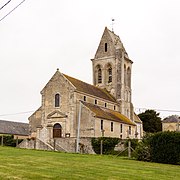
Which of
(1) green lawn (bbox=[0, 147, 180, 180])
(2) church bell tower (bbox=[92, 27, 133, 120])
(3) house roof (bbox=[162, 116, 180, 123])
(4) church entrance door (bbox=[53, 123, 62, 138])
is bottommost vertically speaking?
(1) green lawn (bbox=[0, 147, 180, 180])

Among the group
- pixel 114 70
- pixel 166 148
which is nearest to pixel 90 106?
pixel 114 70

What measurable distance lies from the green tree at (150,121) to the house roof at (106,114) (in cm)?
2263

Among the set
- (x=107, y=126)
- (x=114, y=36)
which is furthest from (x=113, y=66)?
(x=107, y=126)

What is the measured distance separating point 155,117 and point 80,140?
43406 millimetres

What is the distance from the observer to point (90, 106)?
1879 inches

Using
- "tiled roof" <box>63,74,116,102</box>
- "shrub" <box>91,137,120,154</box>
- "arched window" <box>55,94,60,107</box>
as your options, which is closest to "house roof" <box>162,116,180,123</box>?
"tiled roof" <box>63,74,116,102</box>

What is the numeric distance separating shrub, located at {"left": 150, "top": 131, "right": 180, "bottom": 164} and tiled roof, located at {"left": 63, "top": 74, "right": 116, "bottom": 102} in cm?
2405

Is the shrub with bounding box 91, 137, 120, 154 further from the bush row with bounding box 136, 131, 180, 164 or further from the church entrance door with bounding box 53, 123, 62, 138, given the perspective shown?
the church entrance door with bounding box 53, 123, 62, 138

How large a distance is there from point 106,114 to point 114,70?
37.5ft

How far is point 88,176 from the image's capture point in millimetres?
11211

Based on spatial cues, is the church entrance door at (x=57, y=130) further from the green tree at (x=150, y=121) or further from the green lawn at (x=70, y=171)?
the green tree at (x=150, y=121)

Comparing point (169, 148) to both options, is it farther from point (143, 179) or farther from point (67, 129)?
point (67, 129)

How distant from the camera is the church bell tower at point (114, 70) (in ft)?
190

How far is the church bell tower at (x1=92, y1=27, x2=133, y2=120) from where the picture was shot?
57.9m
